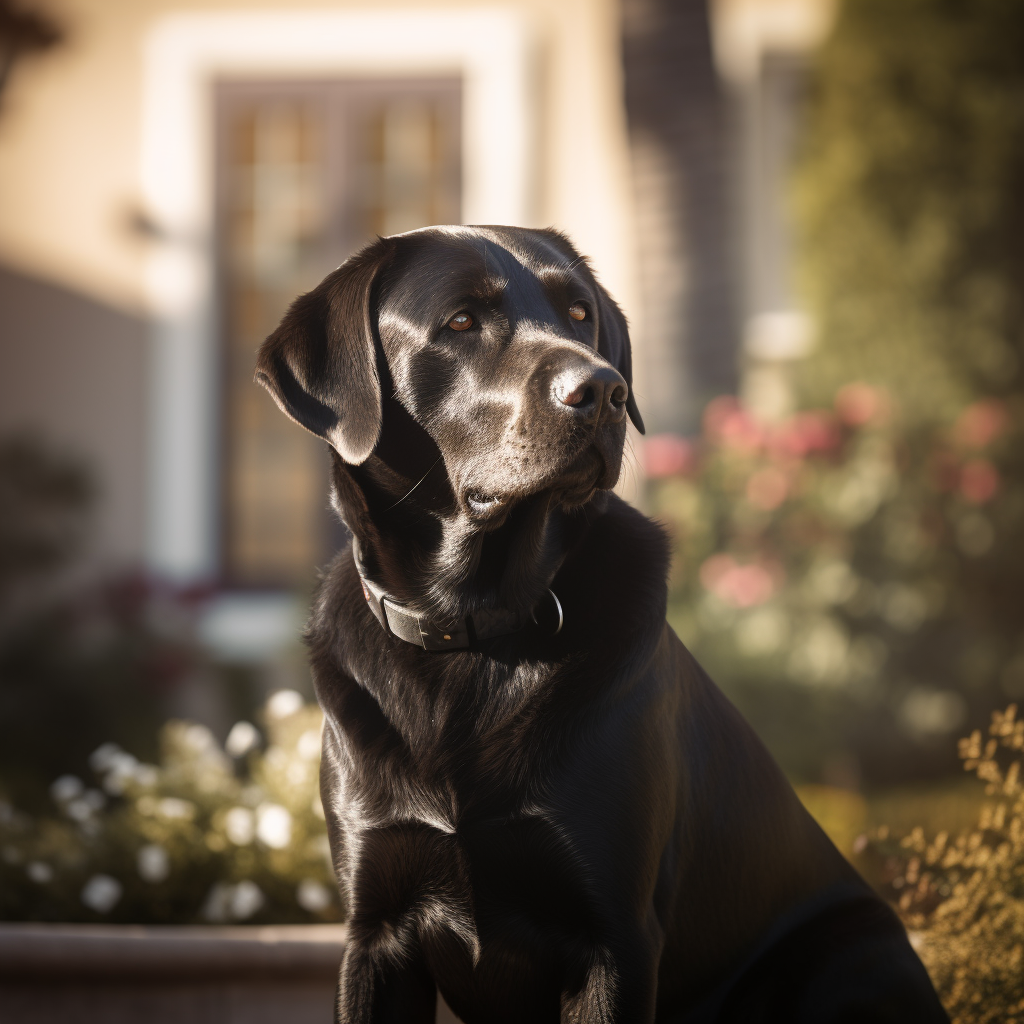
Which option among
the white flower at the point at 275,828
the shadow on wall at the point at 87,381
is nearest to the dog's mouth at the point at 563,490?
the white flower at the point at 275,828

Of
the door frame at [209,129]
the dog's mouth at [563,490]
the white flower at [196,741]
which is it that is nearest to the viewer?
the dog's mouth at [563,490]

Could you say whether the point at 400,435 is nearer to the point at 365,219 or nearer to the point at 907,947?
the point at 907,947

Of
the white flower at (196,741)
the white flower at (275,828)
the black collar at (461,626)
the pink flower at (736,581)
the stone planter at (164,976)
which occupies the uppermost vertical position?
the black collar at (461,626)

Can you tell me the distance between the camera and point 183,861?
262 centimetres

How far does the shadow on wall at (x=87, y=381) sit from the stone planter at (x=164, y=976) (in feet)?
13.6

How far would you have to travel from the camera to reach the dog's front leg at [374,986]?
1604 millimetres

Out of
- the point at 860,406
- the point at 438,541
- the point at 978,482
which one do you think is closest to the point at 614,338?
the point at 438,541

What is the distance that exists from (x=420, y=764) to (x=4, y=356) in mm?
5436

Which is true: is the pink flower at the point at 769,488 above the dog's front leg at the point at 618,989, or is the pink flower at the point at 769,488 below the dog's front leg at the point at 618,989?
above

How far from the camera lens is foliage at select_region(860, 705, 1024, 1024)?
1952 millimetres

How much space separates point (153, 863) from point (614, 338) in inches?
63.9

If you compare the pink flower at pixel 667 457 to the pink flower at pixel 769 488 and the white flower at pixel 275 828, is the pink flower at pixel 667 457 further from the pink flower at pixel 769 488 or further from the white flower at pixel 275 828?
the white flower at pixel 275 828

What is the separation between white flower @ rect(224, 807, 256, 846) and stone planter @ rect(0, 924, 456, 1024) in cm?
42

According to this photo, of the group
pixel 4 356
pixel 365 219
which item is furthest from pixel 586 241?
pixel 4 356
